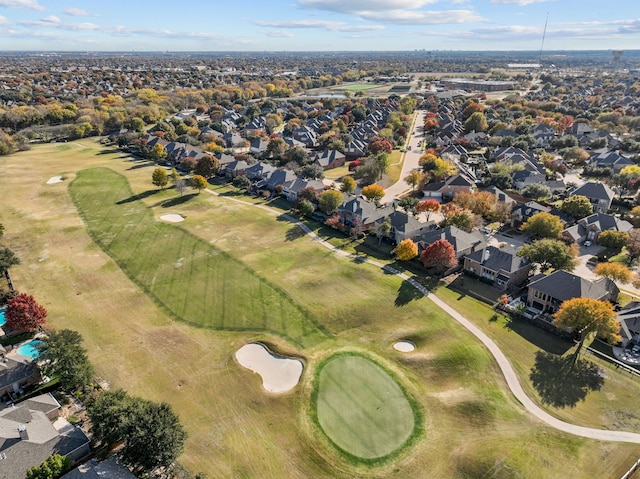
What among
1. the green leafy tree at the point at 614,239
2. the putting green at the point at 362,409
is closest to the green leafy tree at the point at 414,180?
the green leafy tree at the point at 614,239

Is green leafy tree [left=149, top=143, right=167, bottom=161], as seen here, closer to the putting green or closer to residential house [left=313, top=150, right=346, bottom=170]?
residential house [left=313, top=150, right=346, bottom=170]

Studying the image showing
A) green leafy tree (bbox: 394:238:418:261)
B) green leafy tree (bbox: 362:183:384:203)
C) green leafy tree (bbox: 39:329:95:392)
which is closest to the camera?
green leafy tree (bbox: 39:329:95:392)

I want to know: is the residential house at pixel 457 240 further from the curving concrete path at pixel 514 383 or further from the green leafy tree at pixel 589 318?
the green leafy tree at pixel 589 318

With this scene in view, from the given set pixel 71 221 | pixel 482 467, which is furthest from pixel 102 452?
pixel 71 221

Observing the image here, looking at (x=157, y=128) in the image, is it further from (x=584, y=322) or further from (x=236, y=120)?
(x=584, y=322)

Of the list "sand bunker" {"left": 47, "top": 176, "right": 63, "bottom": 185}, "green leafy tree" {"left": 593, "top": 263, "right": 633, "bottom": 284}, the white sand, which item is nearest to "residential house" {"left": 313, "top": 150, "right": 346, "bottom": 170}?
"sand bunker" {"left": 47, "top": 176, "right": 63, "bottom": 185}
